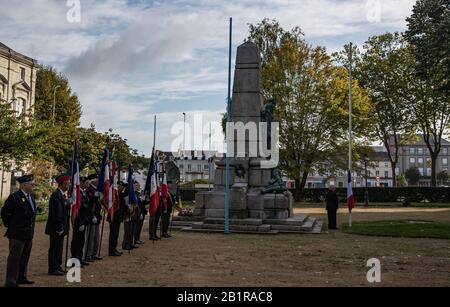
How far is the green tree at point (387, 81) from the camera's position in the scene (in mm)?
46625

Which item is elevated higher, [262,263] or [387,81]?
[387,81]

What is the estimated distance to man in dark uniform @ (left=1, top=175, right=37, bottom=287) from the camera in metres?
7.93

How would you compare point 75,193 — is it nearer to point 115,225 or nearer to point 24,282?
point 24,282

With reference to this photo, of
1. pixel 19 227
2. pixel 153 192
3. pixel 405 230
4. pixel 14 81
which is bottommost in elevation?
pixel 405 230

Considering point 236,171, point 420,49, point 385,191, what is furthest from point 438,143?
point 236,171

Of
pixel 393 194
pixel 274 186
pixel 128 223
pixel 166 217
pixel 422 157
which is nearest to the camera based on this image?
pixel 128 223

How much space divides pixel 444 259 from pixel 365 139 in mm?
35061

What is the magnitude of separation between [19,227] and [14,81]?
38730mm

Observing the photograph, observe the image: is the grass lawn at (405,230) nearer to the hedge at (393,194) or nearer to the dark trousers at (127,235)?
the dark trousers at (127,235)

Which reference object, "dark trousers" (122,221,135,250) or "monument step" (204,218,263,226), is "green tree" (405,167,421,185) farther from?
"dark trousers" (122,221,135,250)

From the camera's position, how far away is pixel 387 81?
4719 centimetres

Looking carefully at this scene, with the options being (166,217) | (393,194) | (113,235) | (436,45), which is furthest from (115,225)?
(393,194)

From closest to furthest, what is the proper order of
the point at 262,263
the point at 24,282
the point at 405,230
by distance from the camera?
the point at 24,282 < the point at 262,263 < the point at 405,230

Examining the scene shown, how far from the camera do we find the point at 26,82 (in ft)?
147
